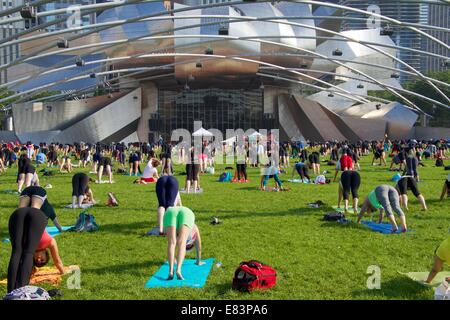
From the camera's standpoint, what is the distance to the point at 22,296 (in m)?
5.43

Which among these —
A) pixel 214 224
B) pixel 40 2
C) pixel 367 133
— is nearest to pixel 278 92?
pixel 367 133

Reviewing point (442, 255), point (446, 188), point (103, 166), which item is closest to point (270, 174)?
point (446, 188)

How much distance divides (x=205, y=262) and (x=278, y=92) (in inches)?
2379

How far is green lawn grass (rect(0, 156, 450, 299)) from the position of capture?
6.50 m

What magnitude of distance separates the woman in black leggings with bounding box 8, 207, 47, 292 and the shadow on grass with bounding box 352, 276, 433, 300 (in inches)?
143

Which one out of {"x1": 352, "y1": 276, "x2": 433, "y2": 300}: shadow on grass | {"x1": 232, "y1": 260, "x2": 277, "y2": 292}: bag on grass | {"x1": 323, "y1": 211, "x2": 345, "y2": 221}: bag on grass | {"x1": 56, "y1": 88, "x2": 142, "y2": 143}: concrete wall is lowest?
{"x1": 352, "y1": 276, "x2": 433, "y2": 300}: shadow on grass

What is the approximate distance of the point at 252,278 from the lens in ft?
21.3

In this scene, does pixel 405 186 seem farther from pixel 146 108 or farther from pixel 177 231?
pixel 146 108

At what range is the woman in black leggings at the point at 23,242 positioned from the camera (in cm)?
606

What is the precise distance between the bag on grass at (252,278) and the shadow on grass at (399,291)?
0.99 m

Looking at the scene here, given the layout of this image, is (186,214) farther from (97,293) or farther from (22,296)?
(22,296)

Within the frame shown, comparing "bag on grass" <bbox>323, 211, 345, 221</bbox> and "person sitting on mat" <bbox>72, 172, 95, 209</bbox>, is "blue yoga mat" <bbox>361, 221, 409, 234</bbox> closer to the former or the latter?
"bag on grass" <bbox>323, 211, 345, 221</bbox>

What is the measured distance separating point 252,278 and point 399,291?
1710mm

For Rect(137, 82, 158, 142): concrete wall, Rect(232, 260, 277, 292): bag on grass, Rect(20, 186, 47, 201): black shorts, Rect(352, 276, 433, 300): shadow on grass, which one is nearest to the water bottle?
Rect(352, 276, 433, 300): shadow on grass
